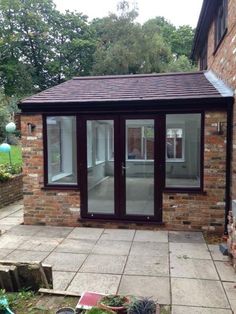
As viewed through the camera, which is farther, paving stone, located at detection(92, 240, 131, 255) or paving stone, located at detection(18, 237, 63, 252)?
paving stone, located at detection(18, 237, 63, 252)

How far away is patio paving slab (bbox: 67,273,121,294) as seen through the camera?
147 inches

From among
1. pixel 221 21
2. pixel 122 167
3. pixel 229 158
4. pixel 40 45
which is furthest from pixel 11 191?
pixel 40 45

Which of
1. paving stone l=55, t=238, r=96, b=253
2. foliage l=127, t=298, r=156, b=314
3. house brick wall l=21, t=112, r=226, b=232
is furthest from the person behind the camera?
house brick wall l=21, t=112, r=226, b=232

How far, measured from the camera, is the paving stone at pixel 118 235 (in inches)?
225

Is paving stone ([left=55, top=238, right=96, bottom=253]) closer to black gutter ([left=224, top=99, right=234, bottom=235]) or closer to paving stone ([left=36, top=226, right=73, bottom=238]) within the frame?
paving stone ([left=36, top=226, right=73, bottom=238])

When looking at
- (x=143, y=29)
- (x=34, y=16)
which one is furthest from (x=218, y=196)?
(x=34, y=16)

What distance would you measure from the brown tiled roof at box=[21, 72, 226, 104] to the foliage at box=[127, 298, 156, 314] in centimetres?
405

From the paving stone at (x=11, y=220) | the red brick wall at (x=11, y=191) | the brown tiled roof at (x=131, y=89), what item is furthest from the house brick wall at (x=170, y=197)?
the red brick wall at (x=11, y=191)

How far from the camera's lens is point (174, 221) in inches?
241

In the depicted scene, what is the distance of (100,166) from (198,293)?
11.1 feet

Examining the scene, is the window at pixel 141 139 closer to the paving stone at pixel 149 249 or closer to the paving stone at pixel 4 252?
the paving stone at pixel 149 249

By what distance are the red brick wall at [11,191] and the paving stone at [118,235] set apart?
135 inches

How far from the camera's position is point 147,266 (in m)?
4.41

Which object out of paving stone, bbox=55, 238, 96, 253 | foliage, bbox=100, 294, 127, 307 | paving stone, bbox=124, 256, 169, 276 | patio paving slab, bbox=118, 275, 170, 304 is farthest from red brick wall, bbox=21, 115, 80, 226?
foliage, bbox=100, 294, 127, 307
